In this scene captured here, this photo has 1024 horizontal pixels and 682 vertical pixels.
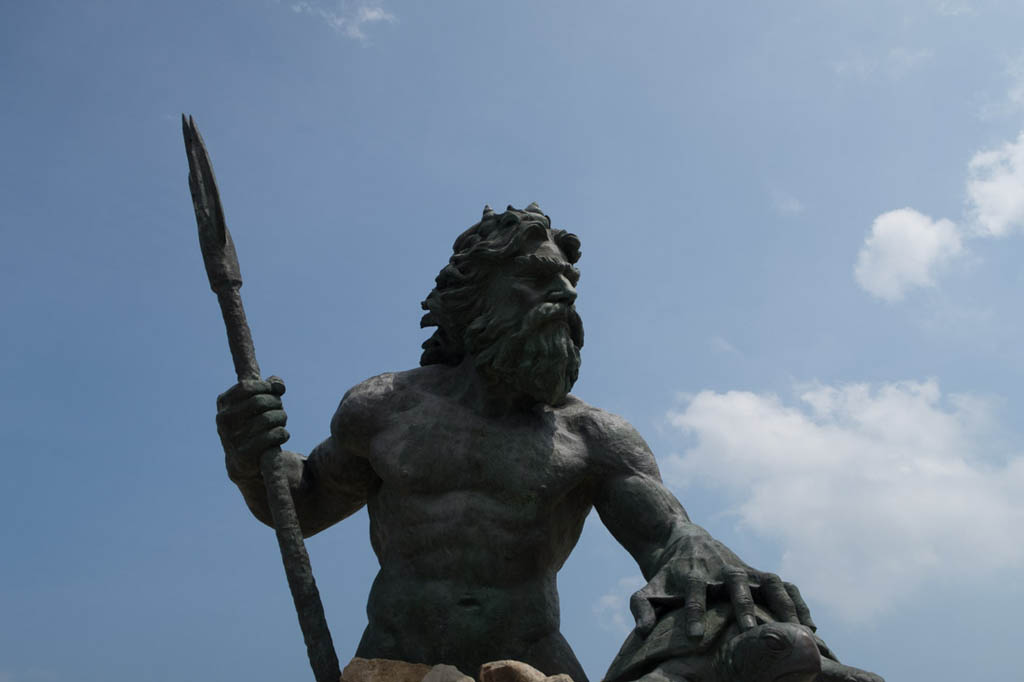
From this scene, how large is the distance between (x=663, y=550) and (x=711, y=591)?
393 mm

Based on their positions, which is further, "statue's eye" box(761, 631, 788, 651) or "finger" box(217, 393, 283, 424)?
"finger" box(217, 393, 283, 424)

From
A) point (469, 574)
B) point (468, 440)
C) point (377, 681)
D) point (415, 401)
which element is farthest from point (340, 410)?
point (377, 681)

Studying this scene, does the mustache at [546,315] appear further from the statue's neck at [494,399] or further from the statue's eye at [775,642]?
the statue's eye at [775,642]

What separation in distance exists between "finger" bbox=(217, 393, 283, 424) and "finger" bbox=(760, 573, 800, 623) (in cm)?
205

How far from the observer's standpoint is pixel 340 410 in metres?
4.62

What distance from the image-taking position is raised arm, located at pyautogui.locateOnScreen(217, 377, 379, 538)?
440 cm

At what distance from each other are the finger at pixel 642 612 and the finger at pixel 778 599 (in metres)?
0.39

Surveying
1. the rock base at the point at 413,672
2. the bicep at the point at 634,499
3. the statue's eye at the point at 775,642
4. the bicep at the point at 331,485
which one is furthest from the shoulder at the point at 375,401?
the statue's eye at the point at 775,642

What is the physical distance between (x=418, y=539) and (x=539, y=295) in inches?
42.6

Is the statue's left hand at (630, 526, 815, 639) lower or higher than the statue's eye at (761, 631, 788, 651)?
higher

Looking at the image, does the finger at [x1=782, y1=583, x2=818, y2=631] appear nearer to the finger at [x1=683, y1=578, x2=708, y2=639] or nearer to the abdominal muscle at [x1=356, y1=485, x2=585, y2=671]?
the finger at [x1=683, y1=578, x2=708, y2=639]

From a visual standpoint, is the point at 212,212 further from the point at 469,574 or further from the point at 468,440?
the point at 469,574

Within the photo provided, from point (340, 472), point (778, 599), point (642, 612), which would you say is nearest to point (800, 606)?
point (778, 599)

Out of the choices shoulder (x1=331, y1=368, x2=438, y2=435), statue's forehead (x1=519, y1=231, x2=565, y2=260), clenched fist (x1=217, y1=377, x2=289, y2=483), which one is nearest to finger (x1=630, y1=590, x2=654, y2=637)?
shoulder (x1=331, y1=368, x2=438, y2=435)
